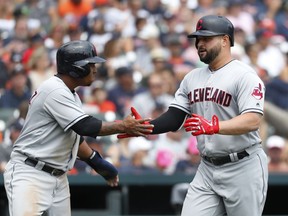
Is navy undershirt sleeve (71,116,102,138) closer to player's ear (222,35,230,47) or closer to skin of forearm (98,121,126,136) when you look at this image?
skin of forearm (98,121,126,136)

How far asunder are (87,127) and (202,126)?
852 millimetres

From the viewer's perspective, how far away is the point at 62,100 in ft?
21.4

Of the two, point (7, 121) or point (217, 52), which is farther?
point (7, 121)

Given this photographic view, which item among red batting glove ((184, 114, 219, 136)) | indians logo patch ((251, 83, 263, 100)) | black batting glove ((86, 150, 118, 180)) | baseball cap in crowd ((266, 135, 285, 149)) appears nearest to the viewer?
red batting glove ((184, 114, 219, 136))

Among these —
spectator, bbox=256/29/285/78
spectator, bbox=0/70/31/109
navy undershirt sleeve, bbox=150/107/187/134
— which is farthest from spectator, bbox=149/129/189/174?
navy undershirt sleeve, bbox=150/107/187/134

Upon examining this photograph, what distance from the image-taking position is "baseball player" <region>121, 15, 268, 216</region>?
6.53 meters

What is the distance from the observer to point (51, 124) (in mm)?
6621

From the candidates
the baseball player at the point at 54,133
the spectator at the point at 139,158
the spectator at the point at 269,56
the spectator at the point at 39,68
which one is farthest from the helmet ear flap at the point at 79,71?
the spectator at the point at 269,56

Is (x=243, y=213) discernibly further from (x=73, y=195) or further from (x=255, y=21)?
(x=255, y=21)

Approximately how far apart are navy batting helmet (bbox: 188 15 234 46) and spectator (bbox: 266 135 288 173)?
3.77 m

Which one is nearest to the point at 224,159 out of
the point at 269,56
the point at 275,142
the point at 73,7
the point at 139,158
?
the point at 275,142

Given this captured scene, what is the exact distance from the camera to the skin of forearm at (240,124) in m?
6.23

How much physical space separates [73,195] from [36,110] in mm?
3703

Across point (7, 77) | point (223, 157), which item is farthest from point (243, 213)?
point (7, 77)
